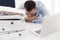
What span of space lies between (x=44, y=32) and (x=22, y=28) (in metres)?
0.33

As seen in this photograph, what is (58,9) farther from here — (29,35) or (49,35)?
(49,35)

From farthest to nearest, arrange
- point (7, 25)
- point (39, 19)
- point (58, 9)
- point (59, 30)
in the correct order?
point (58, 9) < point (39, 19) < point (7, 25) < point (59, 30)

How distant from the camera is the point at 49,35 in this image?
0.74m

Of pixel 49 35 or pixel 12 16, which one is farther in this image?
pixel 12 16

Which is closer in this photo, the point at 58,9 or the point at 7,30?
the point at 7,30

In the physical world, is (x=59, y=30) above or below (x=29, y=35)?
above

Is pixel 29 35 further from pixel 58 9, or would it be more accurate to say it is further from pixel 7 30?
pixel 58 9

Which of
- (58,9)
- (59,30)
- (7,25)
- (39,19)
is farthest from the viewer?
(58,9)

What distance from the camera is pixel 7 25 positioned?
1006mm

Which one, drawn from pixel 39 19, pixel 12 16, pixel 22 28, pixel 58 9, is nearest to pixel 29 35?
pixel 22 28

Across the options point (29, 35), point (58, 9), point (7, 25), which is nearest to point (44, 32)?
point (29, 35)

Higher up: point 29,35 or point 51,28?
point 51,28

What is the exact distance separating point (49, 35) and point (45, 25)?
7 centimetres

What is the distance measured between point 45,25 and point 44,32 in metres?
0.05
